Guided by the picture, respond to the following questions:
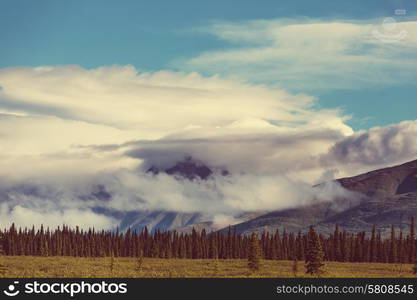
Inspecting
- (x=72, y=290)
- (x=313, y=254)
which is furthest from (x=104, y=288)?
(x=313, y=254)

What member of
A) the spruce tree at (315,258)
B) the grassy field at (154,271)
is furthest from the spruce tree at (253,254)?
A: the spruce tree at (315,258)

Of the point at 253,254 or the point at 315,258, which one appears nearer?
the point at 315,258

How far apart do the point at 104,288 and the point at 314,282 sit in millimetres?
13346

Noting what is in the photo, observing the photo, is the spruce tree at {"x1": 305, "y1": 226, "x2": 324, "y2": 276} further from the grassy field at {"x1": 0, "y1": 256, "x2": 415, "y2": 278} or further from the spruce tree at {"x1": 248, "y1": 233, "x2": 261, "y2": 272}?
the spruce tree at {"x1": 248, "y1": 233, "x2": 261, "y2": 272}

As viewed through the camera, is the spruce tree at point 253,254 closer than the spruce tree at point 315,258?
No

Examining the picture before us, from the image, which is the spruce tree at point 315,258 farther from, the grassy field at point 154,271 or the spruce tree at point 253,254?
the spruce tree at point 253,254

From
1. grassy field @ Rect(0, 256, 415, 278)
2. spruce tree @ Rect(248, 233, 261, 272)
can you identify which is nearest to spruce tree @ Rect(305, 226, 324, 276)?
grassy field @ Rect(0, 256, 415, 278)

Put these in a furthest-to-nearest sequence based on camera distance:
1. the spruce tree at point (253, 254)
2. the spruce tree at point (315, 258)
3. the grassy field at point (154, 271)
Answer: the spruce tree at point (253, 254) → the spruce tree at point (315, 258) → the grassy field at point (154, 271)

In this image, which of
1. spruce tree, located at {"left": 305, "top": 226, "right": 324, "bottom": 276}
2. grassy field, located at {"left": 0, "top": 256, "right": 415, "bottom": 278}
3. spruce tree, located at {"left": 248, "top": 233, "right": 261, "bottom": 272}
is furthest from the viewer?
spruce tree, located at {"left": 248, "top": 233, "right": 261, "bottom": 272}

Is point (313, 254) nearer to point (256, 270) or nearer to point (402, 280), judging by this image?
point (256, 270)

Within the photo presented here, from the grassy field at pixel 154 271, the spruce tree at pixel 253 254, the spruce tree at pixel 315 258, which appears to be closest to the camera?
the grassy field at pixel 154 271

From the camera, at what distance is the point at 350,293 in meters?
41.0

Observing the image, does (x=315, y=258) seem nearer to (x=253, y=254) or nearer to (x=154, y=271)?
(x=253, y=254)

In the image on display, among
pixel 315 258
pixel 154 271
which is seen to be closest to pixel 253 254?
pixel 315 258
